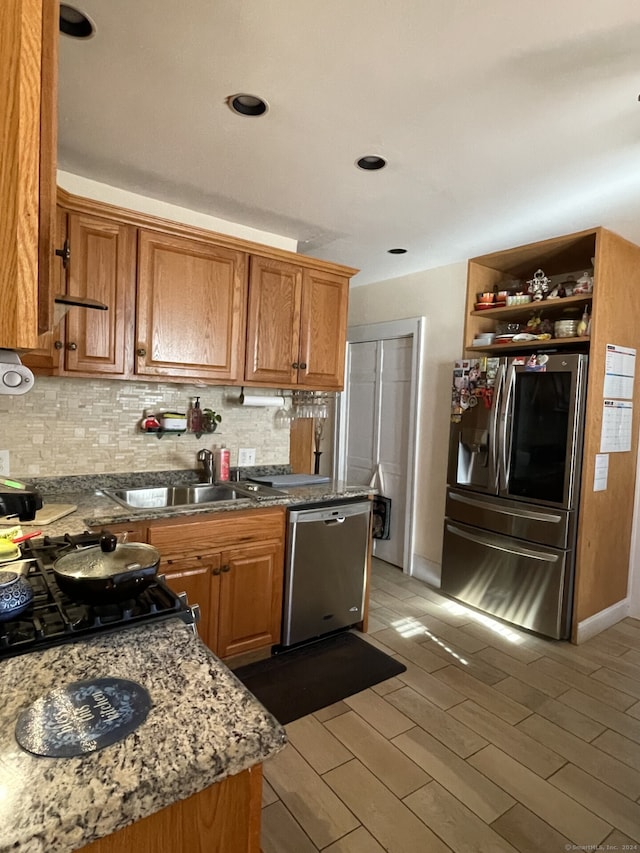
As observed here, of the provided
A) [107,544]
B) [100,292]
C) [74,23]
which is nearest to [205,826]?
[107,544]

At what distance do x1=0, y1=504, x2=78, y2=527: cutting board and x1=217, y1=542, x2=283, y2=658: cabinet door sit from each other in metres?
0.73

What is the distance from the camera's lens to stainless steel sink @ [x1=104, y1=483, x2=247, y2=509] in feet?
8.66

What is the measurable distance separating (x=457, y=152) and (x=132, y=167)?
1520mm

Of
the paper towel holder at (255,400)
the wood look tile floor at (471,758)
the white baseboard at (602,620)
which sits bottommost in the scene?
the wood look tile floor at (471,758)

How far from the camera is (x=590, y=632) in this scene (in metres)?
2.95

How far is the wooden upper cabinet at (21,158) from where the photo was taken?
637 mm

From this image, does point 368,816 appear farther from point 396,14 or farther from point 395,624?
point 396,14

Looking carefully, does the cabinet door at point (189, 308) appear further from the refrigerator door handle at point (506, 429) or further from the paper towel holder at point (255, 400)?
the refrigerator door handle at point (506, 429)

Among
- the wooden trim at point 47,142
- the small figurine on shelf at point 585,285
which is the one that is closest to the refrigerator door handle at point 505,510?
the small figurine on shelf at point 585,285

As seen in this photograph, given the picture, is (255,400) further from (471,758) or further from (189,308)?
(471,758)

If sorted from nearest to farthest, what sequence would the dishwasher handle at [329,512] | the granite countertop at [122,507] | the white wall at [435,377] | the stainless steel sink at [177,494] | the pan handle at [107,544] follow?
the pan handle at [107,544] → the granite countertop at [122,507] → the dishwasher handle at [329,512] → the stainless steel sink at [177,494] → the white wall at [435,377]

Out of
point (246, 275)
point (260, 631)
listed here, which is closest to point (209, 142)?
point (246, 275)

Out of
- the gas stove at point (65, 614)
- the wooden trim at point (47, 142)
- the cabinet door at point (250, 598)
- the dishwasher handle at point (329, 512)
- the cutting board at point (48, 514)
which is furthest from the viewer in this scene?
the dishwasher handle at point (329, 512)

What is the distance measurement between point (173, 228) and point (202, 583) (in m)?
1.77
